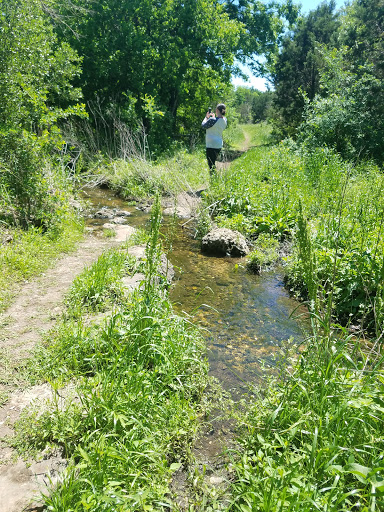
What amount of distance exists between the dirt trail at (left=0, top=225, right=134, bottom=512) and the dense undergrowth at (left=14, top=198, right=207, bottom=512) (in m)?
0.12

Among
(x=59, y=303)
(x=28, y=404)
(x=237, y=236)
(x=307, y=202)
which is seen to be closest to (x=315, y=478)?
(x=28, y=404)

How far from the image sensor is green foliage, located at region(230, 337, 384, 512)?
73.6 inches

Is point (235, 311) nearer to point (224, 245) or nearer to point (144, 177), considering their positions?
point (224, 245)

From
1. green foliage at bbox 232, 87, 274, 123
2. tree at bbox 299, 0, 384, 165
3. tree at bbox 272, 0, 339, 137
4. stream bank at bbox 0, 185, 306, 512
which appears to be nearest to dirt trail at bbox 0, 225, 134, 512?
stream bank at bbox 0, 185, 306, 512

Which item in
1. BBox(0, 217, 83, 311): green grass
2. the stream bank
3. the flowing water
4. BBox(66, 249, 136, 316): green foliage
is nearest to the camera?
the stream bank

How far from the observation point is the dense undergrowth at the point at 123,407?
2.05 metres

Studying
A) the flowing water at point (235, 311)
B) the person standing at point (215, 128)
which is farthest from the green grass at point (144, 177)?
the flowing water at point (235, 311)

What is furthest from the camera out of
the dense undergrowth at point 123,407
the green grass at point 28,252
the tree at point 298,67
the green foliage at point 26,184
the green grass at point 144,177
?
the tree at point 298,67

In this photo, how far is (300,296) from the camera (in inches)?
214

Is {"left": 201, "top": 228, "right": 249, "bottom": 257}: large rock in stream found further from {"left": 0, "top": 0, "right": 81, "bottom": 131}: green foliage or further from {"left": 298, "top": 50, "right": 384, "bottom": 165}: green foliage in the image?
{"left": 298, "top": 50, "right": 384, "bottom": 165}: green foliage

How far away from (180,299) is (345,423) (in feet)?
10.2

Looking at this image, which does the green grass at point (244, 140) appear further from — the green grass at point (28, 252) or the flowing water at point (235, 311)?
the green grass at point (28, 252)

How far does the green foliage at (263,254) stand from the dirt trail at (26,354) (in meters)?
2.60

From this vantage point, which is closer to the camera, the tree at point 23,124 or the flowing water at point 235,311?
the flowing water at point 235,311
